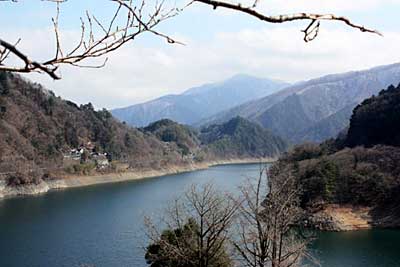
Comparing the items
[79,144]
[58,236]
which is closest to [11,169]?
[79,144]

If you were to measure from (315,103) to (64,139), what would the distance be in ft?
330

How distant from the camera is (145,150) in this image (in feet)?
191

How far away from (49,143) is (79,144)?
560cm

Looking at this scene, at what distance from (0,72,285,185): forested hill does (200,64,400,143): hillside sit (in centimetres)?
5766

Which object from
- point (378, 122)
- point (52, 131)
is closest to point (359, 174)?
point (378, 122)

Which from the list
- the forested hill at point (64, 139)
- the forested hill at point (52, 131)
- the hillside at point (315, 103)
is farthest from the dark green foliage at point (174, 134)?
the hillside at point (315, 103)

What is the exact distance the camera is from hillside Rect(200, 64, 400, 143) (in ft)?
395

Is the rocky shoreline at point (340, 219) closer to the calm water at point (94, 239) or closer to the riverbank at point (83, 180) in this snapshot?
the calm water at point (94, 239)

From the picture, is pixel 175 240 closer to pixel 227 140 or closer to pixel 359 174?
pixel 359 174

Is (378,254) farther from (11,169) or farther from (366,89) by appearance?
(366,89)

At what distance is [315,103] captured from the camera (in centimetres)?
13888

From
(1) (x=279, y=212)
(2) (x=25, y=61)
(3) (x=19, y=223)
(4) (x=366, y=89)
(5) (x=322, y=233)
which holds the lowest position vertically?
(5) (x=322, y=233)

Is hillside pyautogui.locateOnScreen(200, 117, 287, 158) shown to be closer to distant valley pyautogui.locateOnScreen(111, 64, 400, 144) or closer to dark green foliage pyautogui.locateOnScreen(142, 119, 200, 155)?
dark green foliage pyautogui.locateOnScreen(142, 119, 200, 155)

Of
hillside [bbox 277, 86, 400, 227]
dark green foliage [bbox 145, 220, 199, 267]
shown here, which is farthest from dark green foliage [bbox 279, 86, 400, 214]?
dark green foliage [bbox 145, 220, 199, 267]
